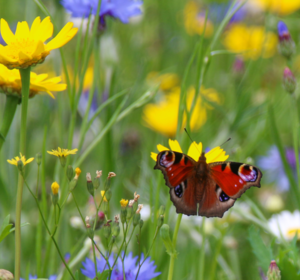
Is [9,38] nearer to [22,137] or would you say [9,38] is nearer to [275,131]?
[22,137]

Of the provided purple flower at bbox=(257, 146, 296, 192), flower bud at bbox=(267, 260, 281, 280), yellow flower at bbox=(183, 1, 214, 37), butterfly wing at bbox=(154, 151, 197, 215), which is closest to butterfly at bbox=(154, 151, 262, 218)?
butterfly wing at bbox=(154, 151, 197, 215)

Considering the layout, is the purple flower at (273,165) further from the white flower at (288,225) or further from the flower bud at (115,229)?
the flower bud at (115,229)

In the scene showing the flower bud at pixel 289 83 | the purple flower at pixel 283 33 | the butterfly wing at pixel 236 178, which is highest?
the purple flower at pixel 283 33

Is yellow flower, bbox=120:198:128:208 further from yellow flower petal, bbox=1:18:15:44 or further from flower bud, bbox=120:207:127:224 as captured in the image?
yellow flower petal, bbox=1:18:15:44

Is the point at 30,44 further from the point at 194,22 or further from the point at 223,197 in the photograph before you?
the point at 194,22

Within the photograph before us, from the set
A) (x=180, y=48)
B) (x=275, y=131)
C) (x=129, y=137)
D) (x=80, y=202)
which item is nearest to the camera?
(x=275, y=131)

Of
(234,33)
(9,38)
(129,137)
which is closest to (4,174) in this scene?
(9,38)

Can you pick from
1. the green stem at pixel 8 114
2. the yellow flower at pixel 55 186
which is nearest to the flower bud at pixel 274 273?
the yellow flower at pixel 55 186
